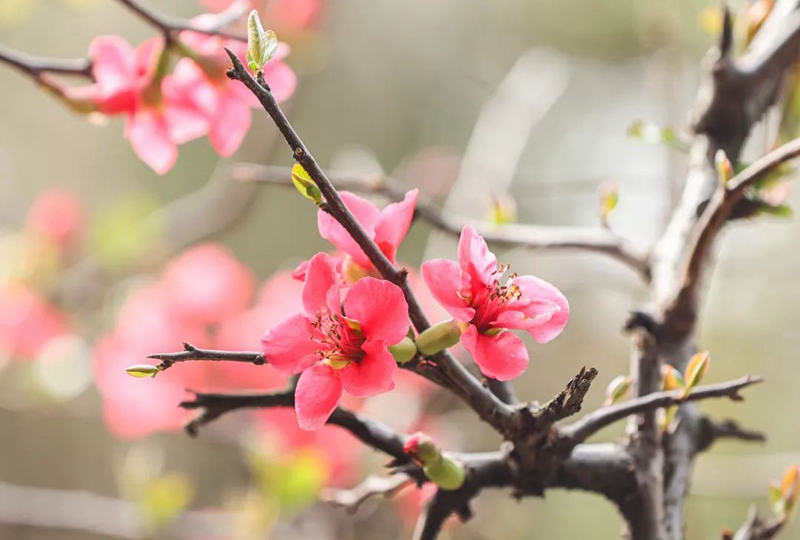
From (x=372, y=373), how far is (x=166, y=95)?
232 millimetres

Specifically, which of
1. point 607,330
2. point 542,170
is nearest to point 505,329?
point 607,330

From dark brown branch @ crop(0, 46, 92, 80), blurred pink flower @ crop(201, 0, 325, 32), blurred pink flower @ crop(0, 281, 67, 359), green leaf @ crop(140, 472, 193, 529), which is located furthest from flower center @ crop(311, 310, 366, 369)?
blurred pink flower @ crop(0, 281, 67, 359)

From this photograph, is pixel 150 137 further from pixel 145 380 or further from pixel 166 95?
pixel 145 380

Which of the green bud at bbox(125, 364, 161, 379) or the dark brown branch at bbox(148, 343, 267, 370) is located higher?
the dark brown branch at bbox(148, 343, 267, 370)

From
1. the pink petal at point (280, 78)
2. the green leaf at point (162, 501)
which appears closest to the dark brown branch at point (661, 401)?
the pink petal at point (280, 78)

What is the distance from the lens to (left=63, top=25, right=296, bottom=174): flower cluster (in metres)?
0.37

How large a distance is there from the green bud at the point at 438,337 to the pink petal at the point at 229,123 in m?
0.19

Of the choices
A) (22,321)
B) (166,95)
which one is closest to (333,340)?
(166,95)

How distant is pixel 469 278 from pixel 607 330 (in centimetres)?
128

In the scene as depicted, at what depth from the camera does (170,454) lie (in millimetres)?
1456

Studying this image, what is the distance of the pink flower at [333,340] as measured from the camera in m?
0.21

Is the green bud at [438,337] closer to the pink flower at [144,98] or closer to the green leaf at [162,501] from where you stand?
the pink flower at [144,98]

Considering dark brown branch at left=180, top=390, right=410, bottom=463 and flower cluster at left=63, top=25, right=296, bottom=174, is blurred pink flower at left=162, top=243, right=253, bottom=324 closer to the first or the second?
flower cluster at left=63, top=25, right=296, bottom=174

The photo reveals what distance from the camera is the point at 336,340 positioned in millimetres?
224
